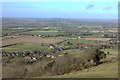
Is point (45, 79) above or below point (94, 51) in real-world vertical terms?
below

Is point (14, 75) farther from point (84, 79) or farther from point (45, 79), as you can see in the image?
point (84, 79)

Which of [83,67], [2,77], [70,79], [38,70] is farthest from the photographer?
[83,67]

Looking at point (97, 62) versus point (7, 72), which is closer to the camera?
point (7, 72)

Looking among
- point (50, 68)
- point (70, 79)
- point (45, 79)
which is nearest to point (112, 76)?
point (70, 79)

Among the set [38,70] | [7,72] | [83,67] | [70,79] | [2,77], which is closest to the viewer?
[70,79]

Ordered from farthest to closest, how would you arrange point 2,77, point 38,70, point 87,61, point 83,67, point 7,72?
point 87,61 → point 83,67 → point 38,70 → point 7,72 → point 2,77

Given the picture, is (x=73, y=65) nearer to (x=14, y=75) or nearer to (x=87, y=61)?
(x=87, y=61)

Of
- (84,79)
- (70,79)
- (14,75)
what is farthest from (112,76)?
(14,75)

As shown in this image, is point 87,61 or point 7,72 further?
point 87,61

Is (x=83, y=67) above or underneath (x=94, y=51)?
underneath
